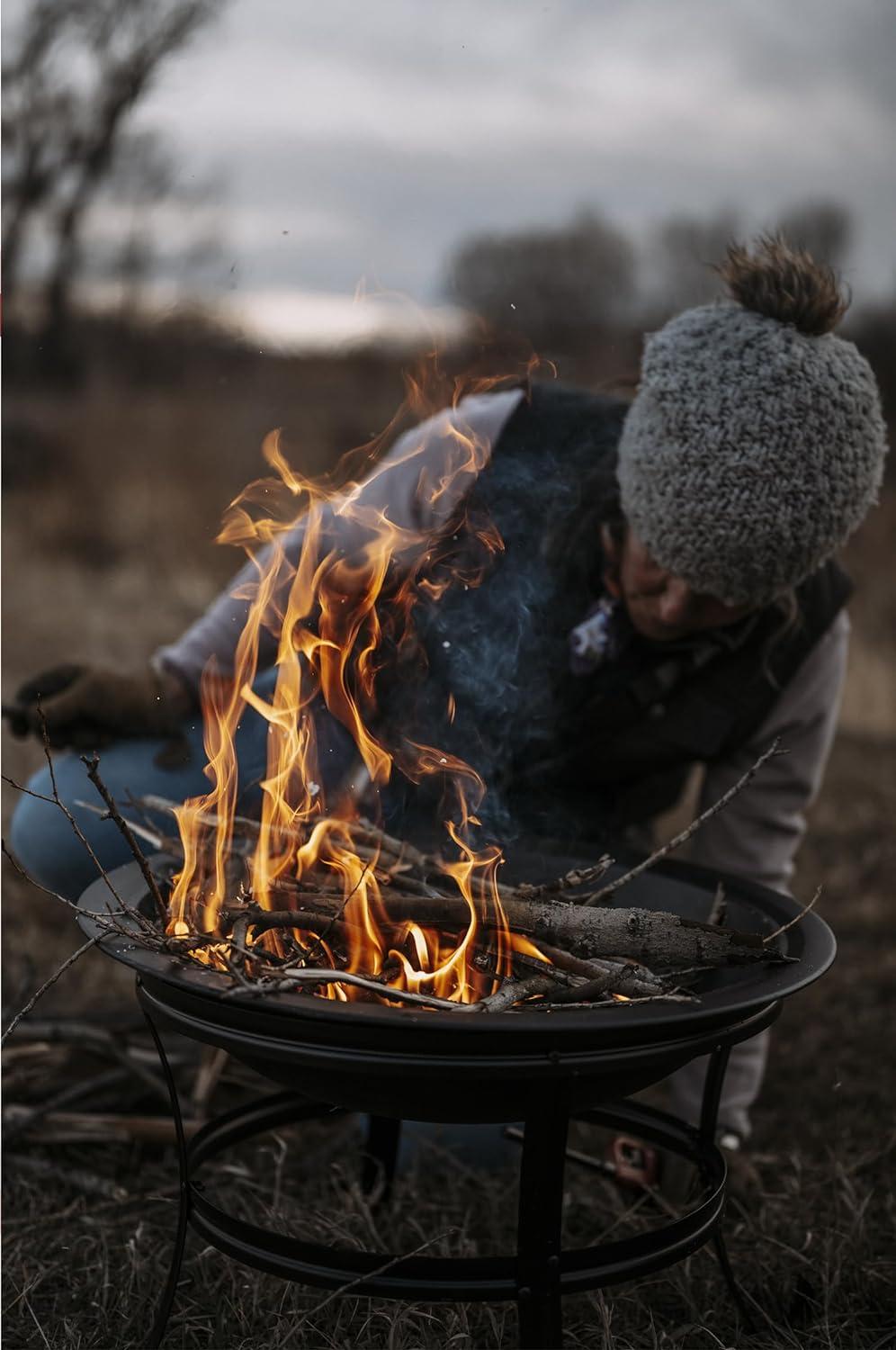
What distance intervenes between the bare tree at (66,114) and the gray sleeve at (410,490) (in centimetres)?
602

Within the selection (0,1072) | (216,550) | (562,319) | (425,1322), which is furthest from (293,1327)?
(562,319)

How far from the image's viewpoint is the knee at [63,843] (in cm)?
248

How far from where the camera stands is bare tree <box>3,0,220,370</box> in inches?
335

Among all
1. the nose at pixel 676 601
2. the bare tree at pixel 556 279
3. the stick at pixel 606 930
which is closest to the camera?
the stick at pixel 606 930

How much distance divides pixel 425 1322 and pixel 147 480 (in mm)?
9786

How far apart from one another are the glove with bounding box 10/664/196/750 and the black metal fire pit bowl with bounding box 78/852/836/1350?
0.73m

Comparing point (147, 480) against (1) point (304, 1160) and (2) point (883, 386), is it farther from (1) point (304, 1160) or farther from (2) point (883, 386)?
(1) point (304, 1160)

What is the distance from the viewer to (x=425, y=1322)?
189cm

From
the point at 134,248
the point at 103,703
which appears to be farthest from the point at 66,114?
the point at 103,703

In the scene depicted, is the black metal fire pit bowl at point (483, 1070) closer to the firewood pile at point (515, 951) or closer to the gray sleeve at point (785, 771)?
the firewood pile at point (515, 951)

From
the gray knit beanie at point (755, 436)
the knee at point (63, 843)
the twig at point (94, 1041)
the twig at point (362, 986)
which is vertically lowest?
the twig at point (94, 1041)

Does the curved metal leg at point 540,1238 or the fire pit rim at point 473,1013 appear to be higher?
the fire pit rim at point 473,1013

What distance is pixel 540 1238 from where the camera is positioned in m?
1.48

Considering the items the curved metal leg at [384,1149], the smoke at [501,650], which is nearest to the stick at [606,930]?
the smoke at [501,650]
